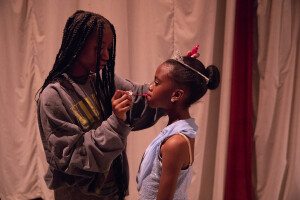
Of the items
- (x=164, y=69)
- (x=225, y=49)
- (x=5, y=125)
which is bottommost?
(x=5, y=125)

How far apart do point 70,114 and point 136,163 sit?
44.2 inches

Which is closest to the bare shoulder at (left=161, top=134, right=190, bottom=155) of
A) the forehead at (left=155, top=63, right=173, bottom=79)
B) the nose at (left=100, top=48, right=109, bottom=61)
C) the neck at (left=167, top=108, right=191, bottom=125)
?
the neck at (left=167, top=108, right=191, bottom=125)

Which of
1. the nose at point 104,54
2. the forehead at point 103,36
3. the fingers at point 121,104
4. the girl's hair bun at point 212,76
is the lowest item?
the fingers at point 121,104

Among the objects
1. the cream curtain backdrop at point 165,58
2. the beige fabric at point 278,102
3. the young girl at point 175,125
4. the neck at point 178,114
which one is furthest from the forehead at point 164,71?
the beige fabric at point 278,102

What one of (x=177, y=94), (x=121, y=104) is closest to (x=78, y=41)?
(x=121, y=104)

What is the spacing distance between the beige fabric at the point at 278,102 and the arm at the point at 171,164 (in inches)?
39.8

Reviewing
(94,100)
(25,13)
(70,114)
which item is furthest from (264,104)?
(25,13)

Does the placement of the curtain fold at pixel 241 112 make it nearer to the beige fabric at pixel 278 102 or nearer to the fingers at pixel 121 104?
the beige fabric at pixel 278 102

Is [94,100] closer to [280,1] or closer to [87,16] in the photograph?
[87,16]

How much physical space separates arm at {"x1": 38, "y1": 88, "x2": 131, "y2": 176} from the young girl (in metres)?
0.15

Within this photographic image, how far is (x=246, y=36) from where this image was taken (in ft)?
5.25

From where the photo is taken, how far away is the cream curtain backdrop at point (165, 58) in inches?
62.9

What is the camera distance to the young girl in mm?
854

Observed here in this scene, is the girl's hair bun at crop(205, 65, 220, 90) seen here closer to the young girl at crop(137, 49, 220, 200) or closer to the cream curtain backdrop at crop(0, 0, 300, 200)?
the young girl at crop(137, 49, 220, 200)
